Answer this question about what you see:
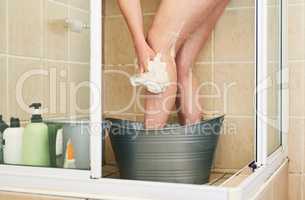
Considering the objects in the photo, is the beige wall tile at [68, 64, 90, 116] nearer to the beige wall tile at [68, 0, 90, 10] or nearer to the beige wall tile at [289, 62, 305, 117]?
the beige wall tile at [68, 0, 90, 10]

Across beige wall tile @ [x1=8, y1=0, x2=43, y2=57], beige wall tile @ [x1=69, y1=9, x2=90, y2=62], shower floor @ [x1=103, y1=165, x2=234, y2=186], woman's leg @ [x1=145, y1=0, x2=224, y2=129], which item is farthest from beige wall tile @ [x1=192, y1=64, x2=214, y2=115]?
beige wall tile @ [x1=8, y1=0, x2=43, y2=57]

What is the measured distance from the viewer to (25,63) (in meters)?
1.29

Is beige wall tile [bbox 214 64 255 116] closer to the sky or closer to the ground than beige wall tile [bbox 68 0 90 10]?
closer to the ground

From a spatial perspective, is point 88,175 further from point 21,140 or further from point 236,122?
point 236,122

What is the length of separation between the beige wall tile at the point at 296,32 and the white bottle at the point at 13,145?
964 mm

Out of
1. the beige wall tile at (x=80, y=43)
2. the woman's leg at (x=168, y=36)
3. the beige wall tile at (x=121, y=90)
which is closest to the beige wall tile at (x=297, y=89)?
the woman's leg at (x=168, y=36)

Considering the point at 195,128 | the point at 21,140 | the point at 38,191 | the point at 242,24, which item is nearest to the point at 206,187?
the point at 195,128

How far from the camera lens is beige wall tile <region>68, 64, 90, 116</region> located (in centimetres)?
105

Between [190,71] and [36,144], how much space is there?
0.56 m

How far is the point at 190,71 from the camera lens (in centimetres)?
137

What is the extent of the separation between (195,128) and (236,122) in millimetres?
352

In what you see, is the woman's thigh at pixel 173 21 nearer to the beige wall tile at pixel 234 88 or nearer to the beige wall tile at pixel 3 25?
the beige wall tile at pixel 234 88

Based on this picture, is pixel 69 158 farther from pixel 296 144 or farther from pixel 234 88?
pixel 296 144

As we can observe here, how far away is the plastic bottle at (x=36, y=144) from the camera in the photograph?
1.12 m
